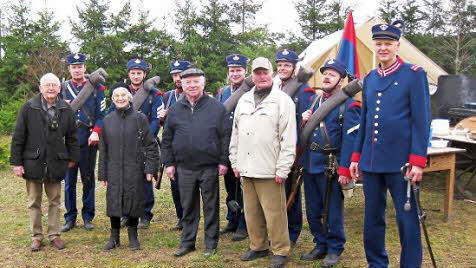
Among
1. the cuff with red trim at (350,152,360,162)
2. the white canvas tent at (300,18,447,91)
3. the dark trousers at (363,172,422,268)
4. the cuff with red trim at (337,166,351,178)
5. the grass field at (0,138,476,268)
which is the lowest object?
the grass field at (0,138,476,268)

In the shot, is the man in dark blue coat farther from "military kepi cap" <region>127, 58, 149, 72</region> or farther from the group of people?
"military kepi cap" <region>127, 58, 149, 72</region>

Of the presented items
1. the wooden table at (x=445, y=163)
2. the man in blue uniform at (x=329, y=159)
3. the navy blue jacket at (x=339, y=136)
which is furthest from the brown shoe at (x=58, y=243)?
the wooden table at (x=445, y=163)

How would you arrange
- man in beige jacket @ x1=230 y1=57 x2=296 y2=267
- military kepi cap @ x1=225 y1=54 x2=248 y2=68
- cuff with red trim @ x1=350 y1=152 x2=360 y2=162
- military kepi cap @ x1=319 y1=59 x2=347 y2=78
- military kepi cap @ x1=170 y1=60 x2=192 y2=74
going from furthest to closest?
military kepi cap @ x1=170 y1=60 x2=192 y2=74, military kepi cap @ x1=225 y1=54 x2=248 y2=68, military kepi cap @ x1=319 y1=59 x2=347 y2=78, man in beige jacket @ x1=230 y1=57 x2=296 y2=267, cuff with red trim @ x1=350 y1=152 x2=360 y2=162

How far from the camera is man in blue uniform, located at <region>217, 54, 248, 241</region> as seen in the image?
5066mm

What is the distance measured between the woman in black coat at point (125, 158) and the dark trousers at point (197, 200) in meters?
0.39

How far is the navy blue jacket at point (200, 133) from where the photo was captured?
14.3 feet

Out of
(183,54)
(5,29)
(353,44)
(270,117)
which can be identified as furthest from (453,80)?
(5,29)

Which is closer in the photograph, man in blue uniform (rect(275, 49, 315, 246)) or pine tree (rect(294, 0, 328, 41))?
man in blue uniform (rect(275, 49, 315, 246))

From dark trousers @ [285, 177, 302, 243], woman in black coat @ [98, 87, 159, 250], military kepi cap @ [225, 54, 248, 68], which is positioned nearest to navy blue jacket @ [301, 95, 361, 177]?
dark trousers @ [285, 177, 302, 243]

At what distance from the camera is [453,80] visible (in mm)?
9078

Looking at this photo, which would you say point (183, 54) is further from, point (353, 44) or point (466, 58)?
point (353, 44)

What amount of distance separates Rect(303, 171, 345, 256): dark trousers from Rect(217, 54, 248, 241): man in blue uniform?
3.18 ft

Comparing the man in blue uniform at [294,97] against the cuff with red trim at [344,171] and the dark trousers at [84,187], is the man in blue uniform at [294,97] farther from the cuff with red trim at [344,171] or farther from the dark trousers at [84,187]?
the dark trousers at [84,187]

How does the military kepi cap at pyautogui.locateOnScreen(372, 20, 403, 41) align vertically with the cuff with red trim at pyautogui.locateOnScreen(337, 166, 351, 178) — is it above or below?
above
